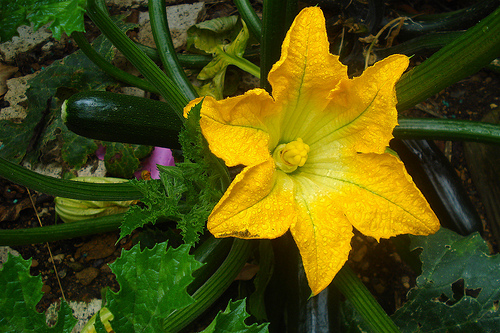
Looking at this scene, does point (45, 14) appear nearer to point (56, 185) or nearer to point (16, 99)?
point (56, 185)

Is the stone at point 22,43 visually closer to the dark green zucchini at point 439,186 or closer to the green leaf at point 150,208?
the green leaf at point 150,208

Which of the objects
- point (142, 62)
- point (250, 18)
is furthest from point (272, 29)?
point (142, 62)

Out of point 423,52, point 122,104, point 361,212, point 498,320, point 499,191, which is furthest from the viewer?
point 499,191

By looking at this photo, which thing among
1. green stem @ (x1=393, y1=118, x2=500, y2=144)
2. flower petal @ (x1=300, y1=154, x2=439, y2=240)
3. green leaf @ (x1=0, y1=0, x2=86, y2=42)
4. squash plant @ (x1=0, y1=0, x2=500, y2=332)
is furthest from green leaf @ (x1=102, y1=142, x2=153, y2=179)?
green stem @ (x1=393, y1=118, x2=500, y2=144)

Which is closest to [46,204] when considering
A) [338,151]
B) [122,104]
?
[122,104]

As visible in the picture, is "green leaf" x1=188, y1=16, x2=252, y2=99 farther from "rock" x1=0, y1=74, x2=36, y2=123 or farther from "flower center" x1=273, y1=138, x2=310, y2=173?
"rock" x1=0, y1=74, x2=36, y2=123

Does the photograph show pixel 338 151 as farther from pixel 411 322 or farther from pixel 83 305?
pixel 83 305

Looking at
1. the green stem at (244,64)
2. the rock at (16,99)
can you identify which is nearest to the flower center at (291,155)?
the green stem at (244,64)
